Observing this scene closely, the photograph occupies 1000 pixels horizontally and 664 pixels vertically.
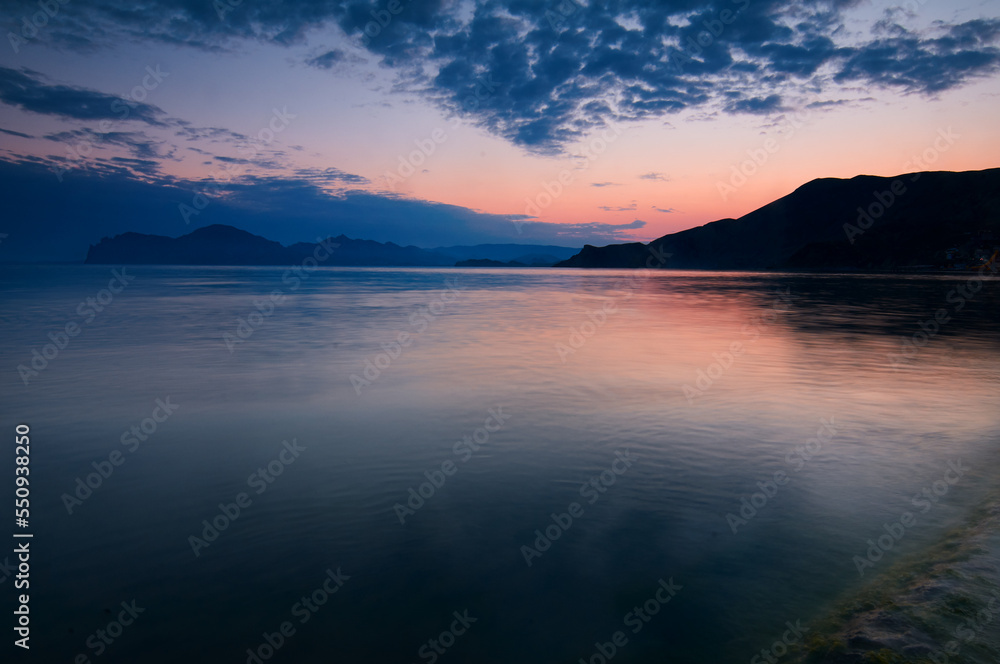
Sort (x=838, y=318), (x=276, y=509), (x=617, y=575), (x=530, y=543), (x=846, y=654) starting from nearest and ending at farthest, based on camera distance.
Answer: (x=846, y=654) → (x=617, y=575) → (x=530, y=543) → (x=276, y=509) → (x=838, y=318)

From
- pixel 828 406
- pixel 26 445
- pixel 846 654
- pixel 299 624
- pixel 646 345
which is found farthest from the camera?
pixel 646 345

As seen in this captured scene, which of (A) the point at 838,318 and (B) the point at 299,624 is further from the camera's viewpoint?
(A) the point at 838,318

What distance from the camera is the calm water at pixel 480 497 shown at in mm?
4172

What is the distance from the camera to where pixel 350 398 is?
11305mm

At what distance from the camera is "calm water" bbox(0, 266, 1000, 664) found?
4.17 meters

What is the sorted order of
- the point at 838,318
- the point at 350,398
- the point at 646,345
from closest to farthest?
1. the point at 350,398
2. the point at 646,345
3. the point at 838,318

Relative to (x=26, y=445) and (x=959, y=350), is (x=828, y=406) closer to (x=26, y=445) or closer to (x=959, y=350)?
(x=959, y=350)

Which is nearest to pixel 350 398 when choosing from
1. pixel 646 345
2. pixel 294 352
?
pixel 294 352

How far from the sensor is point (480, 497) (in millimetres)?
6414

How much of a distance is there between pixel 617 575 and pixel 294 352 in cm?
1485

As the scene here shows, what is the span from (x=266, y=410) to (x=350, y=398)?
174cm

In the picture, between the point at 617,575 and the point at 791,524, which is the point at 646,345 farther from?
the point at 617,575

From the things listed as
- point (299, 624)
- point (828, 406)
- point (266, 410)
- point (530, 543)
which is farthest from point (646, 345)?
point (299, 624)

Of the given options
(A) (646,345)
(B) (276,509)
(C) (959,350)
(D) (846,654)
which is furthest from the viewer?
(A) (646,345)
